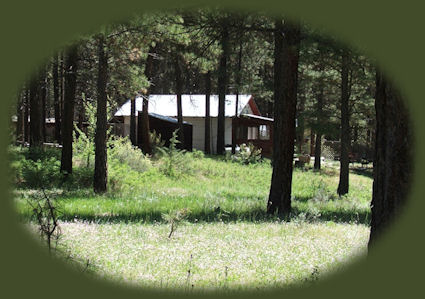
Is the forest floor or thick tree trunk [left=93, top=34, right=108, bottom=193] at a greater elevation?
thick tree trunk [left=93, top=34, right=108, bottom=193]

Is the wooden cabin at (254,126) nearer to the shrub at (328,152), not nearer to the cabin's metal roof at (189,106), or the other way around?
the cabin's metal roof at (189,106)

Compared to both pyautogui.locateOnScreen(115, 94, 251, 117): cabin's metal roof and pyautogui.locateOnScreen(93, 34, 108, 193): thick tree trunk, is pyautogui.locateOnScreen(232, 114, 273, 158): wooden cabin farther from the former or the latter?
pyautogui.locateOnScreen(93, 34, 108, 193): thick tree trunk

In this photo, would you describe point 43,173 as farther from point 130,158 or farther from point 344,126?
point 344,126

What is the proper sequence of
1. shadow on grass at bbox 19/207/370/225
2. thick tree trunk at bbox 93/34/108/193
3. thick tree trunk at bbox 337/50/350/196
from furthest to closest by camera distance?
thick tree trunk at bbox 337/50/350/196
thick tree trunk at bbox 93/34/108/193
shadow on grass at bbox 19/207/370/225

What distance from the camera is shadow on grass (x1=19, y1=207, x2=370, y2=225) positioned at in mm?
8520

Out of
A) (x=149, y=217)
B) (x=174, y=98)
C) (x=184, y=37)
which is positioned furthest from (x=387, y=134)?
(x=174, y=98)

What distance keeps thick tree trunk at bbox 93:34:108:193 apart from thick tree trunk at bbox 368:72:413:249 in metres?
10.1

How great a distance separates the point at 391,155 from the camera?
4211mm

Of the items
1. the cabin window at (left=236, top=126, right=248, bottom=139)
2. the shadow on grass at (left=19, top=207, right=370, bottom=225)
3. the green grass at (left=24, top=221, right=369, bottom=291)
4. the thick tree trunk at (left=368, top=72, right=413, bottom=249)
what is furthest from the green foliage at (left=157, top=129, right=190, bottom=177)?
the cabin window at (left=236, top=126, right=248, bottom=139)

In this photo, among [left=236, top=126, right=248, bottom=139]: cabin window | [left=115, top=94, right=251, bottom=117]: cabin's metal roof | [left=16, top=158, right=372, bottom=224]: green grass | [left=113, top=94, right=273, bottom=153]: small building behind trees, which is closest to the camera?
[left=16, top=158, right=372, bottom=224]: green grass

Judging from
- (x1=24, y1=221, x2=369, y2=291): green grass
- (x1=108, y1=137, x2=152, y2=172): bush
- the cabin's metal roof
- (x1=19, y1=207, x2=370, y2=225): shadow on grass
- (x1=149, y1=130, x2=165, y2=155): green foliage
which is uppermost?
the cabin's metal roof

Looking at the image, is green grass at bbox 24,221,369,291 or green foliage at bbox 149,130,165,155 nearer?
green grass at bbox 24,221,369,291

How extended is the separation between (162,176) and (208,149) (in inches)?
686

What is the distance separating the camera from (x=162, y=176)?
1802cm
